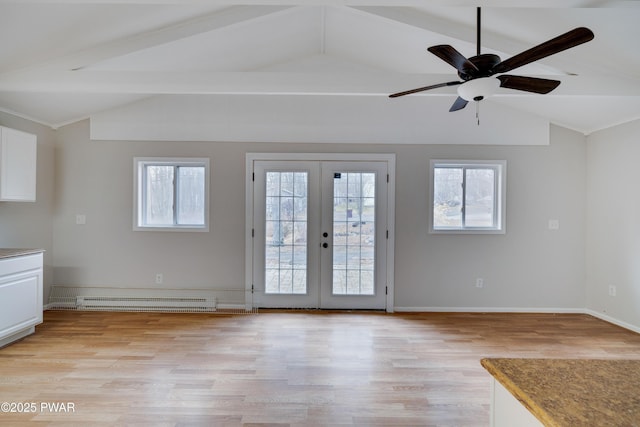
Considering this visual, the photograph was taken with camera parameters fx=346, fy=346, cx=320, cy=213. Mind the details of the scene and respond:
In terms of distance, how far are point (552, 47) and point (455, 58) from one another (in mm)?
503

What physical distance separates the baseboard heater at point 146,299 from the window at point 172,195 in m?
0.91

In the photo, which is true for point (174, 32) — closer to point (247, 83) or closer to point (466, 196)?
point (247, 83)

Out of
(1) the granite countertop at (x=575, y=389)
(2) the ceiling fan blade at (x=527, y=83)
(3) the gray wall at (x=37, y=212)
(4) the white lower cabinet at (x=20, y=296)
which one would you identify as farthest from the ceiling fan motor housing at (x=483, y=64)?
(3) the gray wall at (x=37, y=212)

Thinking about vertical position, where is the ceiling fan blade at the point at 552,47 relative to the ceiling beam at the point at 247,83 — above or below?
below

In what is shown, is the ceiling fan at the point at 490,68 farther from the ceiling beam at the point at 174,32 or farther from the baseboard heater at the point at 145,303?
the baseboard heater at the point at 145,303

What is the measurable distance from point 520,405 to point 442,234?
3.81m

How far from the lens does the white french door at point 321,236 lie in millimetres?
4660

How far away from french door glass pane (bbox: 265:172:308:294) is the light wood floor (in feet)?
1.47

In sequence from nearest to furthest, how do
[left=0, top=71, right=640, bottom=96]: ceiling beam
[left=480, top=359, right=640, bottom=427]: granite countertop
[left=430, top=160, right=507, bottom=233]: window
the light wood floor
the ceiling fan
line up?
1. [left=480, top=359, right=640, bottom=427]: granite countertop
2. the ceiling fan
3. the light wood floor
4. [left=0, top=71, right=640, bottom=96]: ceiling beam
5. [left=430, top=160, right=507, bottom=233]: window

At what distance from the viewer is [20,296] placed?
3473 mm

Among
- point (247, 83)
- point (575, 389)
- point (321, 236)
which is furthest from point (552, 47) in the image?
point (321, 236)

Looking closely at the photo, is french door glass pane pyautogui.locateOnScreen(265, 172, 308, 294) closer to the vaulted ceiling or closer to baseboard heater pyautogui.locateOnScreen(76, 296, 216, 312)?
baseboard heater pyautogui.locateOnScreen(76, 296, 216, 312)

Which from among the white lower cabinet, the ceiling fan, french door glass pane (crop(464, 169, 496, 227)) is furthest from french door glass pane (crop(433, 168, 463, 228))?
the white lower cabinet

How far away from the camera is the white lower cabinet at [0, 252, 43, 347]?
10.8 ft
